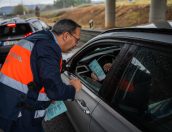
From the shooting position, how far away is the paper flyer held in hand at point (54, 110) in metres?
3.09

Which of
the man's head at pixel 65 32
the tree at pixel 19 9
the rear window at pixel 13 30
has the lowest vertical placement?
the tree at pixel 19 9

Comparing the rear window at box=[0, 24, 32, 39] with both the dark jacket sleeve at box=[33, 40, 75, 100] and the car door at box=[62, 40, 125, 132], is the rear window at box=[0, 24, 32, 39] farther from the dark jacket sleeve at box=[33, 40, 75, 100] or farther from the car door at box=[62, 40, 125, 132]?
the dark jacket sleeve at box=[33, 40, 75, 100]

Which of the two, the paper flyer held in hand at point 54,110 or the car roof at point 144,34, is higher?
the car roof at point 144,34

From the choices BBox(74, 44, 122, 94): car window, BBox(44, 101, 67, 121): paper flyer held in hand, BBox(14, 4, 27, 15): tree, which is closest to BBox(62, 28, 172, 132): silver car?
BBox(44, 101, 67, 121): paper flyer held in hand

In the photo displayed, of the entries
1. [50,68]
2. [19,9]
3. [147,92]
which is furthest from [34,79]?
[19,9]

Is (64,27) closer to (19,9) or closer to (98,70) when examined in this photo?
(98,70)

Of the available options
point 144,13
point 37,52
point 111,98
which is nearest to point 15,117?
point 37,52

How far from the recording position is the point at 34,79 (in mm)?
2621

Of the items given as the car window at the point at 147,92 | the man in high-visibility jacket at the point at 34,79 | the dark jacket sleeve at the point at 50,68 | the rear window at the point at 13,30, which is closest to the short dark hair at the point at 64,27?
the man in high-visibility jacket at the point at 34,79

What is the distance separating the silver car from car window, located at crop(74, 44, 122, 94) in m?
0.62

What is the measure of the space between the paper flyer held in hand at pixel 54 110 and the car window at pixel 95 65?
0.40 metres

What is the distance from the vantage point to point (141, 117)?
7.48ft

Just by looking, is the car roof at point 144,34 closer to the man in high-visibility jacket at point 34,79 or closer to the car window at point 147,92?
the car window at point 147,92

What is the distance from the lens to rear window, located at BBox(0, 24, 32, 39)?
10.8m
